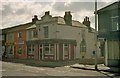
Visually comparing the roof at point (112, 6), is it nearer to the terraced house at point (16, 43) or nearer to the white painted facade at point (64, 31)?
the white painted facade at point (64, 31)

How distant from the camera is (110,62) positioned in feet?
88.8

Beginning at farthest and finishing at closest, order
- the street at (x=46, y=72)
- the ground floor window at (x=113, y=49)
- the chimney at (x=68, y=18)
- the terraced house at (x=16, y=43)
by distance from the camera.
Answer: the terraced house at (x=16, y=43) < the chimney at (x=68, y=18) < the ground floor window at (x=113, y=49) < the street at (x=46, y=72)

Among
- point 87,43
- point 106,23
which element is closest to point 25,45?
point 87,43

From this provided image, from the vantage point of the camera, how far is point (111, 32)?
26750 mm

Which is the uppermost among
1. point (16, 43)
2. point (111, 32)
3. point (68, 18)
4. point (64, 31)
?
point (68, 18)

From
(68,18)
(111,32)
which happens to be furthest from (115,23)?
(68,18)

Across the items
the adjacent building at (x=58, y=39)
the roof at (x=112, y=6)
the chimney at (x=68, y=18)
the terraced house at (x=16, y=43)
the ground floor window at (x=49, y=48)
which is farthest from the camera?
the terraced house at (x=16, y=43)

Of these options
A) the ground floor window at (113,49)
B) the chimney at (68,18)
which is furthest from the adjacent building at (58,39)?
the ground floor window at (113,49)

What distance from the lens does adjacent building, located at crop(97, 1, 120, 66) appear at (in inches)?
1037

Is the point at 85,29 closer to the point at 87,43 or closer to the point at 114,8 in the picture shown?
the point at 87,43

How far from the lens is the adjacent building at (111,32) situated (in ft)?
86.4

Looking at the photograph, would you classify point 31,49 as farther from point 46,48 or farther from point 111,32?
point 111,32

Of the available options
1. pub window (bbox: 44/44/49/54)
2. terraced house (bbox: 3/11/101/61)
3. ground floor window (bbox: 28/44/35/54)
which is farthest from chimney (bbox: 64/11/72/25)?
ground floor window (bbox: 28/44/35/54)

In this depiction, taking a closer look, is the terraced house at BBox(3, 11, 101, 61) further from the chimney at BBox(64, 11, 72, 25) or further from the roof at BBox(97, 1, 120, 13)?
the roof at BBox(97, 1, 120, 13)
